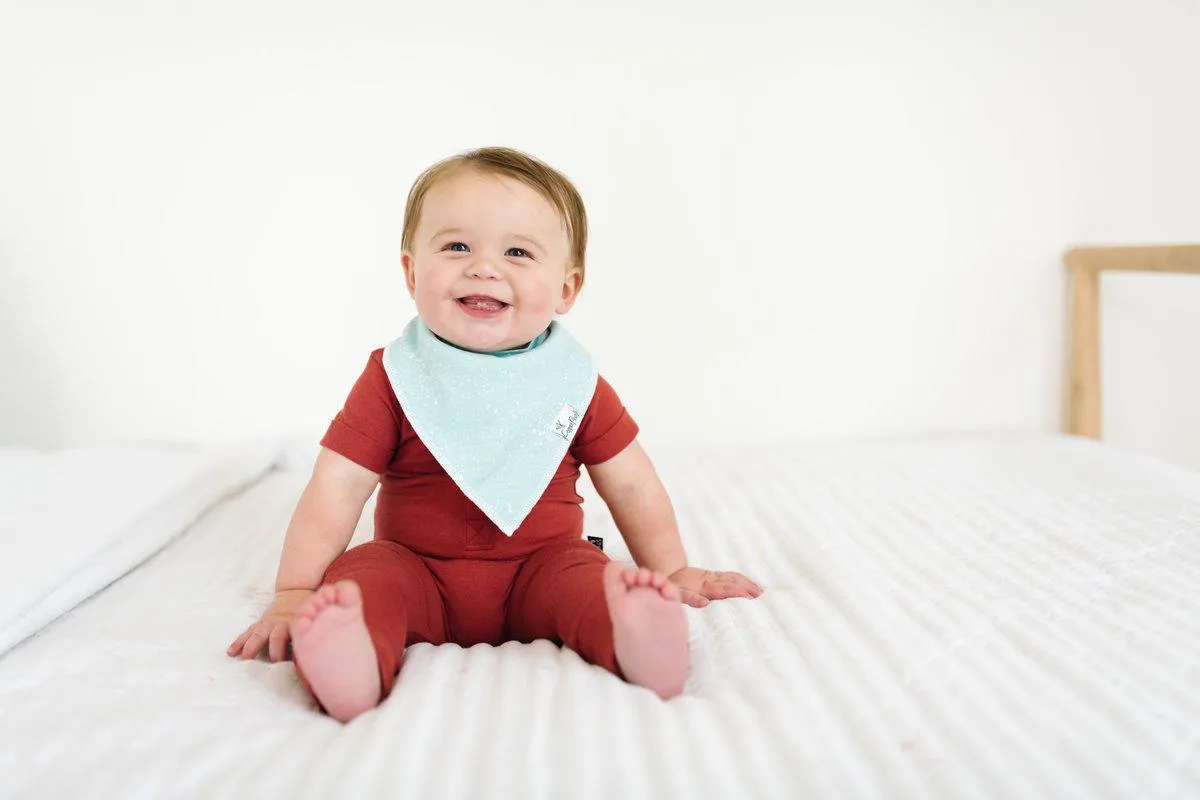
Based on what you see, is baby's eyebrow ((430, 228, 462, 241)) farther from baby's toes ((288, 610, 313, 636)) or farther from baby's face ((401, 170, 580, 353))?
baby's toes ((288, 610, 313, 636))

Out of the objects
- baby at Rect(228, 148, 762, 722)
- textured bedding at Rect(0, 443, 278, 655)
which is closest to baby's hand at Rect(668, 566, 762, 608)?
baby at Rect(228, 148, 762, 722)

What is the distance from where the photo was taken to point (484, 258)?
0.89 metres

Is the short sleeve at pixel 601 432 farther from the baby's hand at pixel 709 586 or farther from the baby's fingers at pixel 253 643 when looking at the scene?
the baby's fingers at pixel 253 643

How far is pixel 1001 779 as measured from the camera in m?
0.58

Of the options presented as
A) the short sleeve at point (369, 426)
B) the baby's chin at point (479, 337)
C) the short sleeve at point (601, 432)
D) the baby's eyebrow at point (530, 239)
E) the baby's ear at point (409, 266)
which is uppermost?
the baby's eyebrow at point (530, 239)

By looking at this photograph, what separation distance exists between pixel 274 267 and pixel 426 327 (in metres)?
0.85

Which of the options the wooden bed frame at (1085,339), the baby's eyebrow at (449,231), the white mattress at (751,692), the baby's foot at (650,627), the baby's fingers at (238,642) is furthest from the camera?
the wooden bed frame at (1085,339)

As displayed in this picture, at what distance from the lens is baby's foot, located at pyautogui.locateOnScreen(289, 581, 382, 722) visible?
0.65m

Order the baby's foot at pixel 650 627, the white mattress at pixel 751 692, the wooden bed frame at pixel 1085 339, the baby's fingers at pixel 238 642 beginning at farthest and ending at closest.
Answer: the wooden bed frame at pixel 1085 339 → the baby's fingers at pixel 238 642 → the baby's foot at pixel 650 627 → the white mattress at pixel 751 692

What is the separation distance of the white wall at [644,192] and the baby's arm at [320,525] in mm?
851

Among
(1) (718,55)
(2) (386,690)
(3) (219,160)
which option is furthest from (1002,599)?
(3) (219,160)

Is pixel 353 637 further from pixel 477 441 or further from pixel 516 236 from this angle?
pixel 516 236

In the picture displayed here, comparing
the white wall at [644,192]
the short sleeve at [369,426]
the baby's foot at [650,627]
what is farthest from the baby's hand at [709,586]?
the white wall at [644,192]

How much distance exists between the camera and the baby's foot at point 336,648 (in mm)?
649
